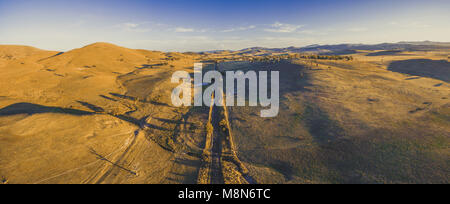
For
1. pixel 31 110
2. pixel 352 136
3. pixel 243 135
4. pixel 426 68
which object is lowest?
pixel 243 135

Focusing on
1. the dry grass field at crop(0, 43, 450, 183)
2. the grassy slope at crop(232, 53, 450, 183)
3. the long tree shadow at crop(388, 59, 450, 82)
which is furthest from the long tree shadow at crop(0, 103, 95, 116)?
the long tree shadow at crop(388, 59, 450, 82)

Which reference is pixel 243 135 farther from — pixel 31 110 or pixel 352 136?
pixel 31 110

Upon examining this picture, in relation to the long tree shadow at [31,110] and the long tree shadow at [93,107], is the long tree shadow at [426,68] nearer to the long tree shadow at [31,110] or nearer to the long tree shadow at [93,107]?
the long tree shadow at [93,107]

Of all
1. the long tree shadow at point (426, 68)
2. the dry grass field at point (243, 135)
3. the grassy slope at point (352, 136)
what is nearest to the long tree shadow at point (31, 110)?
the dry grass field at point (243, 135)

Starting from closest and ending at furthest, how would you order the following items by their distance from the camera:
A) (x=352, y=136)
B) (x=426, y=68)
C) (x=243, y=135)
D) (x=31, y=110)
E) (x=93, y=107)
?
(x=352, y=136) → (x=243, y=135) → (x=31, y=110) → (x=93, y=107) → (x=426, y=68)

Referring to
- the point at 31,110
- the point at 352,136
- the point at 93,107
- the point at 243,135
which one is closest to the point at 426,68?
the point at 352,136

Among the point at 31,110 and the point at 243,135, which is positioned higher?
the point at 31,110
